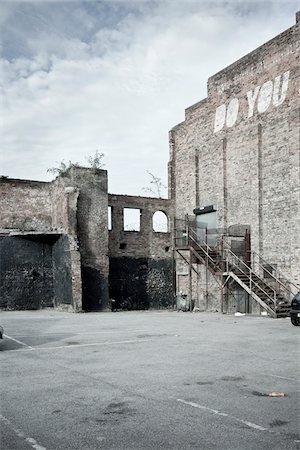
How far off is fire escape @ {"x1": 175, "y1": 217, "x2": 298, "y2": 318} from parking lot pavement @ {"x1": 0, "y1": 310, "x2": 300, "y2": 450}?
7.49 metres

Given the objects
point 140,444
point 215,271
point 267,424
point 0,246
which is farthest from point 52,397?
point 0,246

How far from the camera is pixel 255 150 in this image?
22.7 metres

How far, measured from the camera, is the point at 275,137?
2166cm

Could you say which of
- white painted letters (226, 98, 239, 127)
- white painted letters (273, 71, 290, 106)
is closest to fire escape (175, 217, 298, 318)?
white painted letters (226, 98, 239, 127)

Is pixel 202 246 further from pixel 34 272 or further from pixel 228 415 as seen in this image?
pixel 228 415

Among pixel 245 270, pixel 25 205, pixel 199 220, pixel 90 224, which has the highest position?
pixel 25 205

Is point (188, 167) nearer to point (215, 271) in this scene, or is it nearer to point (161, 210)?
point (161, 210)

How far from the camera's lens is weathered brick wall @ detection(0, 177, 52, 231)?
85.9ft

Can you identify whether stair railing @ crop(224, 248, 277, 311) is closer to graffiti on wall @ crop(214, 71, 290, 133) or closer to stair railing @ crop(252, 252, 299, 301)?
stair railing @ crop(252, 252, 299, 301)

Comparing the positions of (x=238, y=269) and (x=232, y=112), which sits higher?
(x=232, y=112)

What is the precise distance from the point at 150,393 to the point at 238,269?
16.1 metres

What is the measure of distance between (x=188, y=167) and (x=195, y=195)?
6.00 feet

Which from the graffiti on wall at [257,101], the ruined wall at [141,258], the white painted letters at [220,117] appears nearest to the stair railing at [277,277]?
the graffiti on wall at [257,101]

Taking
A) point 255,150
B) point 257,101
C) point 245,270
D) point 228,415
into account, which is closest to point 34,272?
point 245,270
